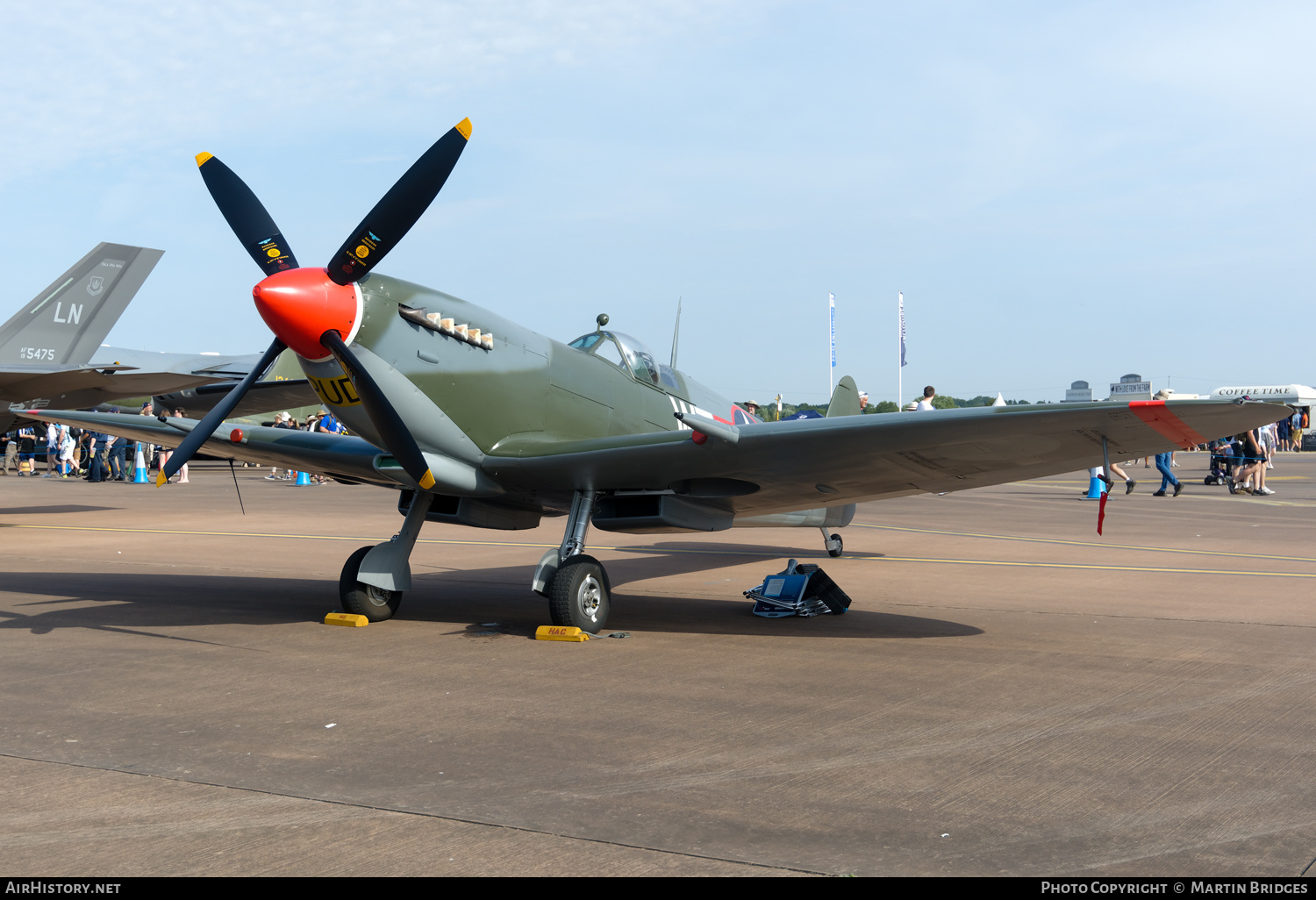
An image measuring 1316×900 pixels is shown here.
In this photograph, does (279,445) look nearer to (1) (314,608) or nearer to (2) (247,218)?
(1) (314,608)

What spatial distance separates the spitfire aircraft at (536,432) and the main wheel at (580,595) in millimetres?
14

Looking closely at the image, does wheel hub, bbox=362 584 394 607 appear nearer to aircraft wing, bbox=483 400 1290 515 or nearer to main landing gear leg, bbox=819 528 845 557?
aircraft wing, bbox=483 400 1290 515

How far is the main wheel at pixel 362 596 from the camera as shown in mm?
8094

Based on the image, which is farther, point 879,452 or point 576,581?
point 576,581

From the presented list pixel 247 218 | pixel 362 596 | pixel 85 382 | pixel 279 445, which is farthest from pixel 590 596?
pixel 85 382

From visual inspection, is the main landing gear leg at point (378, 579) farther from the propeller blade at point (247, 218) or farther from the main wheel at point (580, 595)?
the propeller blade at point (247, 218)

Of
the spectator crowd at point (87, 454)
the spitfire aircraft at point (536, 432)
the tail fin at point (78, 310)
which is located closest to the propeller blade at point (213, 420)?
the spitfire aircraft at point (536, 432)

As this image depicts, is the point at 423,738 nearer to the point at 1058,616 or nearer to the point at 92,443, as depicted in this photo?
the point at 1058,616

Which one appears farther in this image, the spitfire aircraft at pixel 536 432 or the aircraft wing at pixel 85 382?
the aircraft wing at pixel 85 382

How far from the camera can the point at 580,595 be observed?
7.53 metres

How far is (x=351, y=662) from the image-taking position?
6.55 meters

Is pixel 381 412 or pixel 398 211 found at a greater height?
pixel 398 211

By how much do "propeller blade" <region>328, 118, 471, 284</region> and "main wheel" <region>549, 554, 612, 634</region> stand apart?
99.0 inches

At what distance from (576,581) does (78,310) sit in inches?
702
